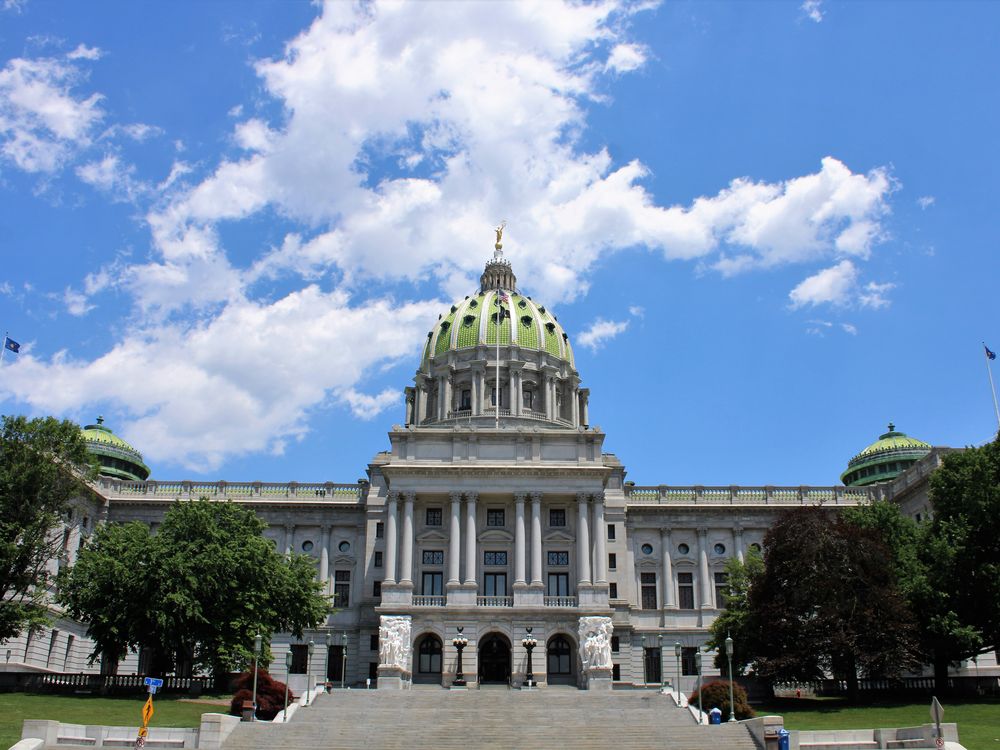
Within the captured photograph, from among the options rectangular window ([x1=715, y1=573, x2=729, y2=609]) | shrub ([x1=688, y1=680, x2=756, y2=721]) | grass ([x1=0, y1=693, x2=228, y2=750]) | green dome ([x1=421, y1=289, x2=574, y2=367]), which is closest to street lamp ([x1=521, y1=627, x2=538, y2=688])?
shrub ([x1=688, y1=680, x2=756, y2=721])

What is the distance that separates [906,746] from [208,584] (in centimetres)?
3816

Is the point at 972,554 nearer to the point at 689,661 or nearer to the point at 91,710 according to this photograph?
the point at 689,661

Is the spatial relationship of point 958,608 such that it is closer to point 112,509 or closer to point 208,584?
point 208,584

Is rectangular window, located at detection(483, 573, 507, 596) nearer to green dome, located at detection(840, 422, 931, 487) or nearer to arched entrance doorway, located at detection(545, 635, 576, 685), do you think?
arched entrance doorway, located at detection(545, 635, 576, 685)

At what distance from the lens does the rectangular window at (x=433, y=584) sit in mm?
76500

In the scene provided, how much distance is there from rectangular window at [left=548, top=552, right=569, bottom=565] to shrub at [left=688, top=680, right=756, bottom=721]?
86.5ft

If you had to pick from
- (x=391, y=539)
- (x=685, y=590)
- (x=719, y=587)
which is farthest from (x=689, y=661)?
(x=391, y=539)

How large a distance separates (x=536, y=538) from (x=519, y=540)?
1.37 m

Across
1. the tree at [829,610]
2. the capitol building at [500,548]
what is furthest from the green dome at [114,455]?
the tree at [829,610]

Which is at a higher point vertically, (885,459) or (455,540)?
(885,459)

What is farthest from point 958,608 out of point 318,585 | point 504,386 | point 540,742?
point 504,386

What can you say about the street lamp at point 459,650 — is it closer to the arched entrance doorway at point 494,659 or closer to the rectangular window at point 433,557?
the arched entrance doorway at point 494,659

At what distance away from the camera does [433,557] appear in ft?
A: 254

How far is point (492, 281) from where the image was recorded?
124 m
